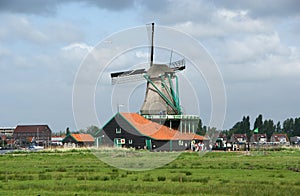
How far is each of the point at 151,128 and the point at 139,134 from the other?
2.00 metres

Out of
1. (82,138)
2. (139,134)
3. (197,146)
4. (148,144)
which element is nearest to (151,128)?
(139,134)

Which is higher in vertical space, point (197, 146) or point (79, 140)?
point (79, 140)

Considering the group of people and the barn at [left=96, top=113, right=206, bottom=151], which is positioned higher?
the barn at [left=96, top=113, right=206, bottom=151]

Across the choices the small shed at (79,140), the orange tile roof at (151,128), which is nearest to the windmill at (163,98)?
the orange tile roof at (151,128)

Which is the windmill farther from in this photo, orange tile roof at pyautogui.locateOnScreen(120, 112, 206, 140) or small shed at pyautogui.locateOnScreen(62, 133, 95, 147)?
small shed at pyautogui.locateOnScreen(62, 133, 95, 147)

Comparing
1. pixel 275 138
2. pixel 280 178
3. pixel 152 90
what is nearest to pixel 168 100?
pixel 152 90

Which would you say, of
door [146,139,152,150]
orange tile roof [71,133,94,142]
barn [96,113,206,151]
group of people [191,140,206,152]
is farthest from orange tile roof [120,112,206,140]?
orange tile roof [71,133,94,142]

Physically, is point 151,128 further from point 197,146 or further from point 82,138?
point 82,138

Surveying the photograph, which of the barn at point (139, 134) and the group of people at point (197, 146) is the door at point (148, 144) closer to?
the barn at point (139, 134)

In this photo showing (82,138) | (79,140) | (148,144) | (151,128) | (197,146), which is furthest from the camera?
(82,138)

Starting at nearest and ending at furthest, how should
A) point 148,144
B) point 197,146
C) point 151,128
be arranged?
point 148,144 → point 197,146 → point 151,128

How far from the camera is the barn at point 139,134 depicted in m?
81.3

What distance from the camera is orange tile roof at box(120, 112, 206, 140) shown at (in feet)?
268

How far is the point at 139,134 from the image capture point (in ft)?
270
